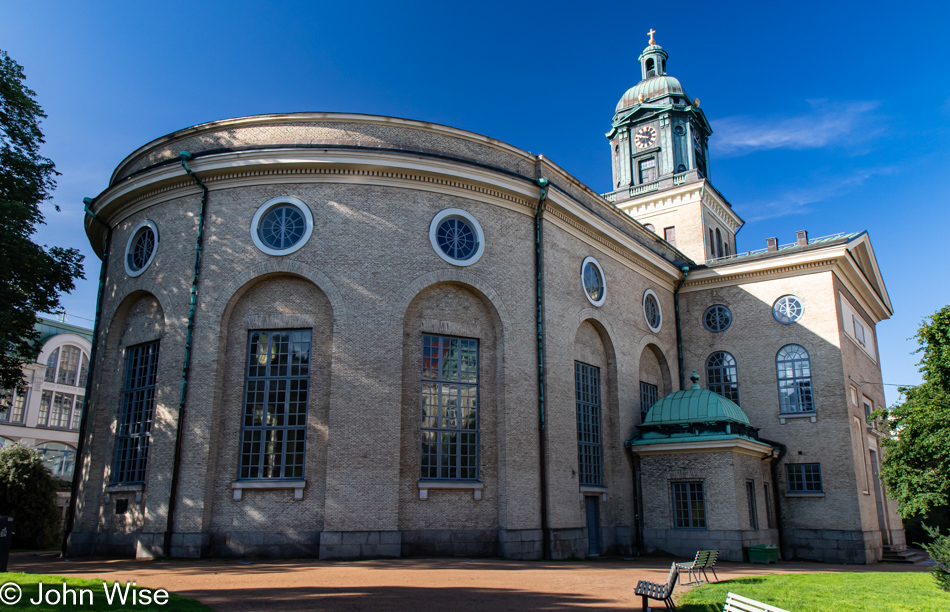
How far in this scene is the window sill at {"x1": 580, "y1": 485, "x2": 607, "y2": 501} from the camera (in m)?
23.0

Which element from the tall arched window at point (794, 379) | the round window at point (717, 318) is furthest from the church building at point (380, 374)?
the round window at point (717, 318)

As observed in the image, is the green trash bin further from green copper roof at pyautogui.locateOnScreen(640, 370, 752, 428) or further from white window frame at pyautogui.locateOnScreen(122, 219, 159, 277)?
white window frame at pyautogui.locateOnScreen(122, 219, 159, 277)

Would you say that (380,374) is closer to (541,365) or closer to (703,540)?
(541,365)

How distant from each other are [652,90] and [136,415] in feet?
110

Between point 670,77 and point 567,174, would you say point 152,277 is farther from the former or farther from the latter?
point 670,77

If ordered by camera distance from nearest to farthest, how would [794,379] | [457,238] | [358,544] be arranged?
1. [358,544]
2. [457,238]
3. [794,379]

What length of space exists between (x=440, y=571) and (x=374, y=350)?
6172 mm

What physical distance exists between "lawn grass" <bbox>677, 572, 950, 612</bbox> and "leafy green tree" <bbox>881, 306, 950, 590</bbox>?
707 centimetres

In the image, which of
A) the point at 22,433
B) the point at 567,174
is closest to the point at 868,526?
the point at 567,174

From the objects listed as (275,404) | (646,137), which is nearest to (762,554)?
(275,404)

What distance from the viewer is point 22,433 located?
50188 mm

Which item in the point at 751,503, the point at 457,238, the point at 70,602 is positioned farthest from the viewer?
the point at 751,503

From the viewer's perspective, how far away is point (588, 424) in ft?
81.1

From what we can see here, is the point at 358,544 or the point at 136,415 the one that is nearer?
the point at 358,544
